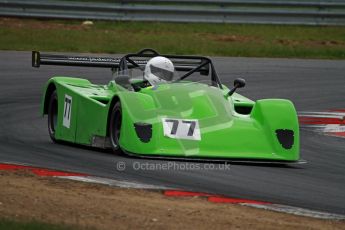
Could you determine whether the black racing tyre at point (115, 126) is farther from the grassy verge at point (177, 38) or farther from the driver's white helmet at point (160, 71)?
the grassy verge at point (177, 38)

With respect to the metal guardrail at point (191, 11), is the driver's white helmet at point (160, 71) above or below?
above

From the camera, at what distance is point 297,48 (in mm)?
23109

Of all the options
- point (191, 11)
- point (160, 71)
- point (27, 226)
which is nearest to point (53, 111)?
point (160, 71)

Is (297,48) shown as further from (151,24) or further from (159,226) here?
(159,226)

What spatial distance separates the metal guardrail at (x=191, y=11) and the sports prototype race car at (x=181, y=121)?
13.0 meters

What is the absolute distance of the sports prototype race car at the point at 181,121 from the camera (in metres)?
9.98

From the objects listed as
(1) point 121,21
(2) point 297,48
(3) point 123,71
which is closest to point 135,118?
(3) point 123,71

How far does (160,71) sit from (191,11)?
13.2m

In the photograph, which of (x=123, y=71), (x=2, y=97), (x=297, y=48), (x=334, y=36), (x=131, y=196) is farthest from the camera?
(x=334, y=36)

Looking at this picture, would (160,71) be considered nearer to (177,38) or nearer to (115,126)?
(115,126)

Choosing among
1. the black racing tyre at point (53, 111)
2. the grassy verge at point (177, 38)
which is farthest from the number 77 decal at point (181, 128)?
the grassy verge at point (177, 38)

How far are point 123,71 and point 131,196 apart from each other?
12.6 ft

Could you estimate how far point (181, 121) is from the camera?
1013 cm

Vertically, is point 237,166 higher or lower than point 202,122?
lower
